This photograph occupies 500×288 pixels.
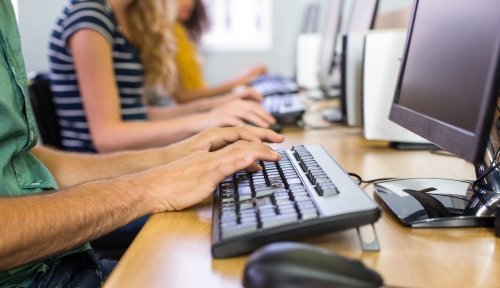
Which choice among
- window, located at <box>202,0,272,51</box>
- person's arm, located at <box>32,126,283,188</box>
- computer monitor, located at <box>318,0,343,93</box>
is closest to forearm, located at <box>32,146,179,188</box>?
person's arm, located at <box>32,126,283,188</box>

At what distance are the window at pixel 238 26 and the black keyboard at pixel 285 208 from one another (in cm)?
356

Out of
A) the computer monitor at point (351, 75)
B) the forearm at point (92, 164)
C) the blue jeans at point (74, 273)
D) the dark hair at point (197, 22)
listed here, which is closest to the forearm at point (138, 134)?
the forearm at point (92, 164)

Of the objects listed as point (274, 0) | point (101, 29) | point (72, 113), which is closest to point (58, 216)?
point (101, 29)

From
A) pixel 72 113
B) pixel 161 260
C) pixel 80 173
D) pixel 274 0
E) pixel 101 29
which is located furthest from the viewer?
pixel 274 0

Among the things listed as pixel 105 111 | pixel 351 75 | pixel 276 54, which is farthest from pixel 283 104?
pixel 276 54

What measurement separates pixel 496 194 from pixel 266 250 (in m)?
0.36

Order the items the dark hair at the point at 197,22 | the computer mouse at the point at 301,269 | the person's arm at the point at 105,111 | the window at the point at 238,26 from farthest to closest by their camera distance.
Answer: the window at the point at 238,26
the dark hair at the point at 197,22
the person's arm at the point at 105,111
the computer mouse at the point at 301,269

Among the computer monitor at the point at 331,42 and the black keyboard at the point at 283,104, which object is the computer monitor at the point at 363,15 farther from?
the black keyboard at the point at 283,104

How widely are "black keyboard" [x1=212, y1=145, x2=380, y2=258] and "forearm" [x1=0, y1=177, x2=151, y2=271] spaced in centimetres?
12

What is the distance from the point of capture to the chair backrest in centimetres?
146

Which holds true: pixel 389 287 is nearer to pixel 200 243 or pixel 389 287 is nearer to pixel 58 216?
pixel 200 243

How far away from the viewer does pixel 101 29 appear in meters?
1.29

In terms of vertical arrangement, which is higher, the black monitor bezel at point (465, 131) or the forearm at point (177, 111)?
the black monitor bezel at point (465, 131)

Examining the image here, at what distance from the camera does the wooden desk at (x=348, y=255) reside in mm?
475
